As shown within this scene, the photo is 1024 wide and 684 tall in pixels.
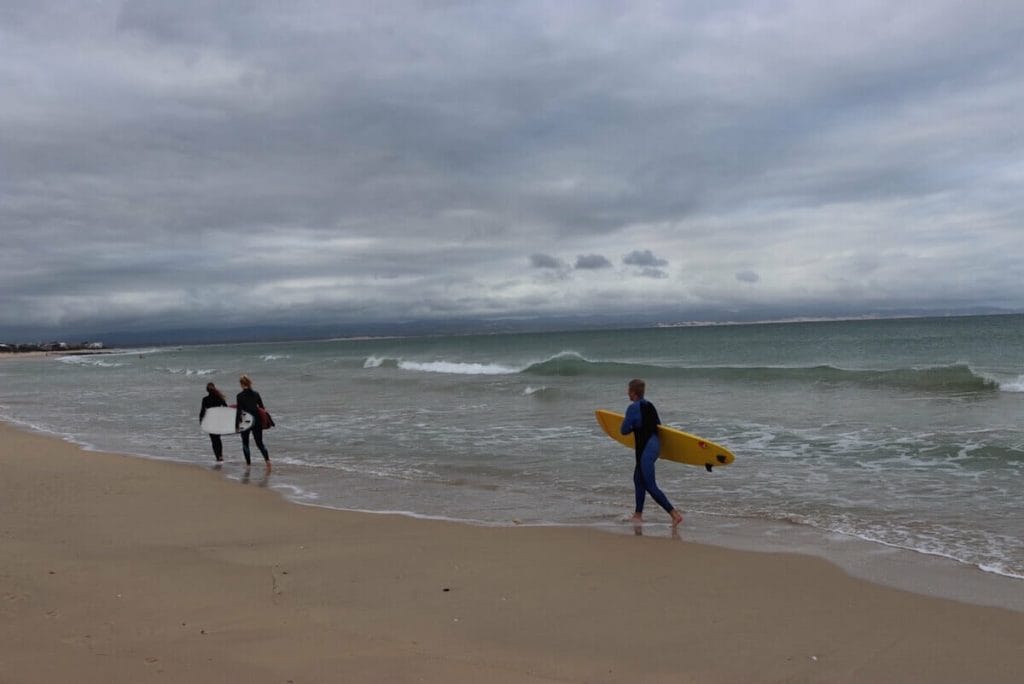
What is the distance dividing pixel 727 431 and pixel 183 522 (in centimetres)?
1048

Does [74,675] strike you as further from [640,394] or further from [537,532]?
[640,394]

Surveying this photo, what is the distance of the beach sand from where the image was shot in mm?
4074

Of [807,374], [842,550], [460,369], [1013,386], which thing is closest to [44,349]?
[460,369]

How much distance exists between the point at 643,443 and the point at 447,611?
375 centimetres

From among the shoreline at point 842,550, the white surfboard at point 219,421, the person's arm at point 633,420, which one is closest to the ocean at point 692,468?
the shoreline at point 842,550

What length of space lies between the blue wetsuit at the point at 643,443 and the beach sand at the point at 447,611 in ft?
1.58

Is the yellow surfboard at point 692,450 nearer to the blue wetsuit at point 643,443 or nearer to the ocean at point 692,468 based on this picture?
the ocean at point 692,468

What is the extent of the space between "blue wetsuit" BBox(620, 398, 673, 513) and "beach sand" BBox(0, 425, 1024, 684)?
0.48m

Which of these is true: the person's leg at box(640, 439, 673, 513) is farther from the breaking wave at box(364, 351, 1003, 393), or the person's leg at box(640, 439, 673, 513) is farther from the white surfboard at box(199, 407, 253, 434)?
the breaking wave at box(364, 351, 1003, 393)

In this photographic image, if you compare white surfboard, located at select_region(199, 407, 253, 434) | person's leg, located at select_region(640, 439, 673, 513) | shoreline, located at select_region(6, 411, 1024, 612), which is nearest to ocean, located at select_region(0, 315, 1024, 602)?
shoreline, located at select_region(6, 411, 1024, 612)

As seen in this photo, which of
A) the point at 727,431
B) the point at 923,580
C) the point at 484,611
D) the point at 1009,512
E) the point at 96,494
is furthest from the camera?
the point at 727,431

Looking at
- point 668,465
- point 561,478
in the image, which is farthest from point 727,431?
point 561,478

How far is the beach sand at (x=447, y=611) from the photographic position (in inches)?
160

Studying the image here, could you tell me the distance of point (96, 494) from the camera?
9.41 metres
